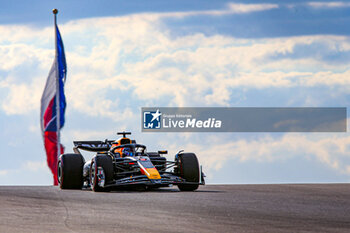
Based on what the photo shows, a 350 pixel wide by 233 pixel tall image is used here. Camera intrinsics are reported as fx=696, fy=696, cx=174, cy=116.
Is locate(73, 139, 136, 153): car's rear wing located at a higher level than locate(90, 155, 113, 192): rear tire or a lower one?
higher

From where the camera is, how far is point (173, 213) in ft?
48.8

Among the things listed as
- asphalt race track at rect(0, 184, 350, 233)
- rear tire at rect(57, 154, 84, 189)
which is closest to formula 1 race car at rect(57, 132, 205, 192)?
rear tire at rect(57, 154, 84, 189)

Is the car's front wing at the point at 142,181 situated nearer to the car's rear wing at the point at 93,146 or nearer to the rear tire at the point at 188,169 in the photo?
the rear tire at the point at 188,169

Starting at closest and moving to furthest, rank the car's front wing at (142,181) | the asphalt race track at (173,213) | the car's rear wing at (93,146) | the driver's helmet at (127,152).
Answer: the asphalt race track at (173,213) < the car's front wing at (142,181) < the driver's helmet at (127,152) < the car's rear wing at (93,146)

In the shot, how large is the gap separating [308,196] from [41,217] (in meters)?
9.40

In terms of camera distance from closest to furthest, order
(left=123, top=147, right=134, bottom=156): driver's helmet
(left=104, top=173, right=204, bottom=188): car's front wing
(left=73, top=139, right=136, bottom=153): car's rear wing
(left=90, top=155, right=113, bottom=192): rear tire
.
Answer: (left=104, top=173, right=204, bottom=188): car's front wing < (left=90, top=155, right=113, bottom=192): rear tire < (left=123, top=147, right=134, bottom=156): driver's helmet < (left=73, top=139, right=136, bottom=153): car's rear wing

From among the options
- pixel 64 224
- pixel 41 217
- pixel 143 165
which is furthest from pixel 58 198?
pixel 64 224

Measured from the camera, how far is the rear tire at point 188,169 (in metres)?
23.5

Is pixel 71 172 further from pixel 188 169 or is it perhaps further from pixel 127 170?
pixel 188 169

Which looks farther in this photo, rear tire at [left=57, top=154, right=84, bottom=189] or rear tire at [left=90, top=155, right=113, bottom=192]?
rear tire at [left=57, top=154, right=84, bottom=189]

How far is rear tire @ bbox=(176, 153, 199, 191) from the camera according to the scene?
23516 millimetres

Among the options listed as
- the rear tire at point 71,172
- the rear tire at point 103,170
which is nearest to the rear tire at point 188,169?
the rear tire at point 103,170

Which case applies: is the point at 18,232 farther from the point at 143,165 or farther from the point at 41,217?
the point at 143,165

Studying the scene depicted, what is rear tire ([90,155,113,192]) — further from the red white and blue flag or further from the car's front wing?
the red white and blue flag
